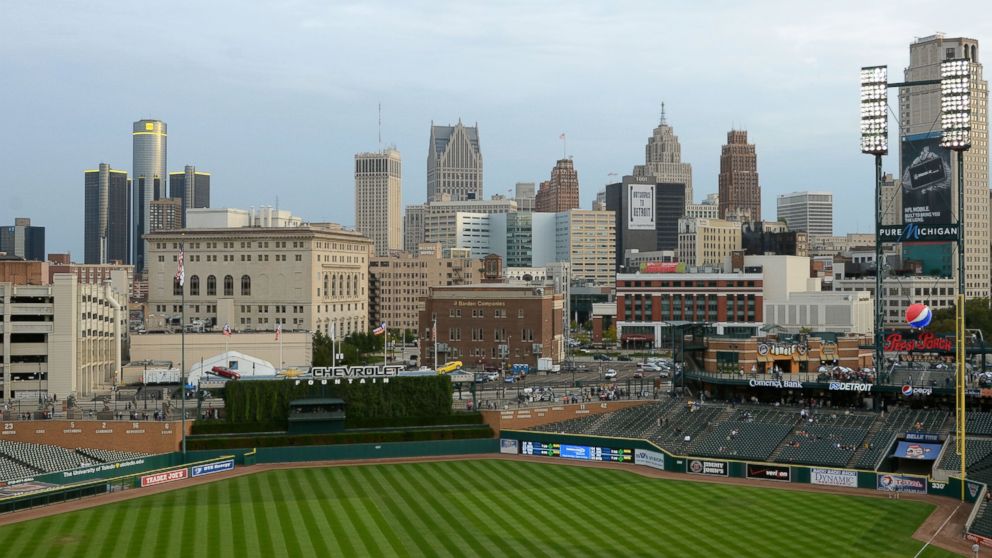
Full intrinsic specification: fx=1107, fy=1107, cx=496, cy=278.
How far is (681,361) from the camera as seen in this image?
278ft

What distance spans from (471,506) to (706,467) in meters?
16.9

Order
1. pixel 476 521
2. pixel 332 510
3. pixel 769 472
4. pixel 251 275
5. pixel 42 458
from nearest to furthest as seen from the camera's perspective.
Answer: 1. pixel 476 521
2. pixel 332 510
3. pixel 769 472
4. pixel 42 458
5. pixel 251 275

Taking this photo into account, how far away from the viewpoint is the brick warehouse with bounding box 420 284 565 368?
124 m

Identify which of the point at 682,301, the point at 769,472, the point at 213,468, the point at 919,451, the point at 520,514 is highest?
the point at 682,301

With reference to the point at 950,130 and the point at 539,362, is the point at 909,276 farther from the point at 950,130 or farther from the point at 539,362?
the point at 950,130

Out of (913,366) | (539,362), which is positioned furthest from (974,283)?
(913,366)

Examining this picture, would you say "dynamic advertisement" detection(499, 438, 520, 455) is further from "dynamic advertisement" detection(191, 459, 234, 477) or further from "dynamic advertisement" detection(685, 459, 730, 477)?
"dynamic advertisement" detection(191, 459, 234, 477)

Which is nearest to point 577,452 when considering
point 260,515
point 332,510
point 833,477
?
point 833,477

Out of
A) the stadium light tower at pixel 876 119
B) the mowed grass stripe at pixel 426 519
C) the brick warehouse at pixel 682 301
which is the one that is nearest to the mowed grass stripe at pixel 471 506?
the mowed grass stripe at pixel 426 519

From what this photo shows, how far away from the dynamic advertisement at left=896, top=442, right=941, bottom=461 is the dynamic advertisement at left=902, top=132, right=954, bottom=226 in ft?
49.4

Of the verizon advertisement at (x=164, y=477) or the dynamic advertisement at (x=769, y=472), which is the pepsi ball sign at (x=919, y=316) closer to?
the dynamic advertisement at (x=769, y=472)

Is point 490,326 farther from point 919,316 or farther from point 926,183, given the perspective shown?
point 919,316

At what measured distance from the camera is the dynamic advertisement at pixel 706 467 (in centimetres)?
6731

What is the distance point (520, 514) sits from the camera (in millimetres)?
56781
